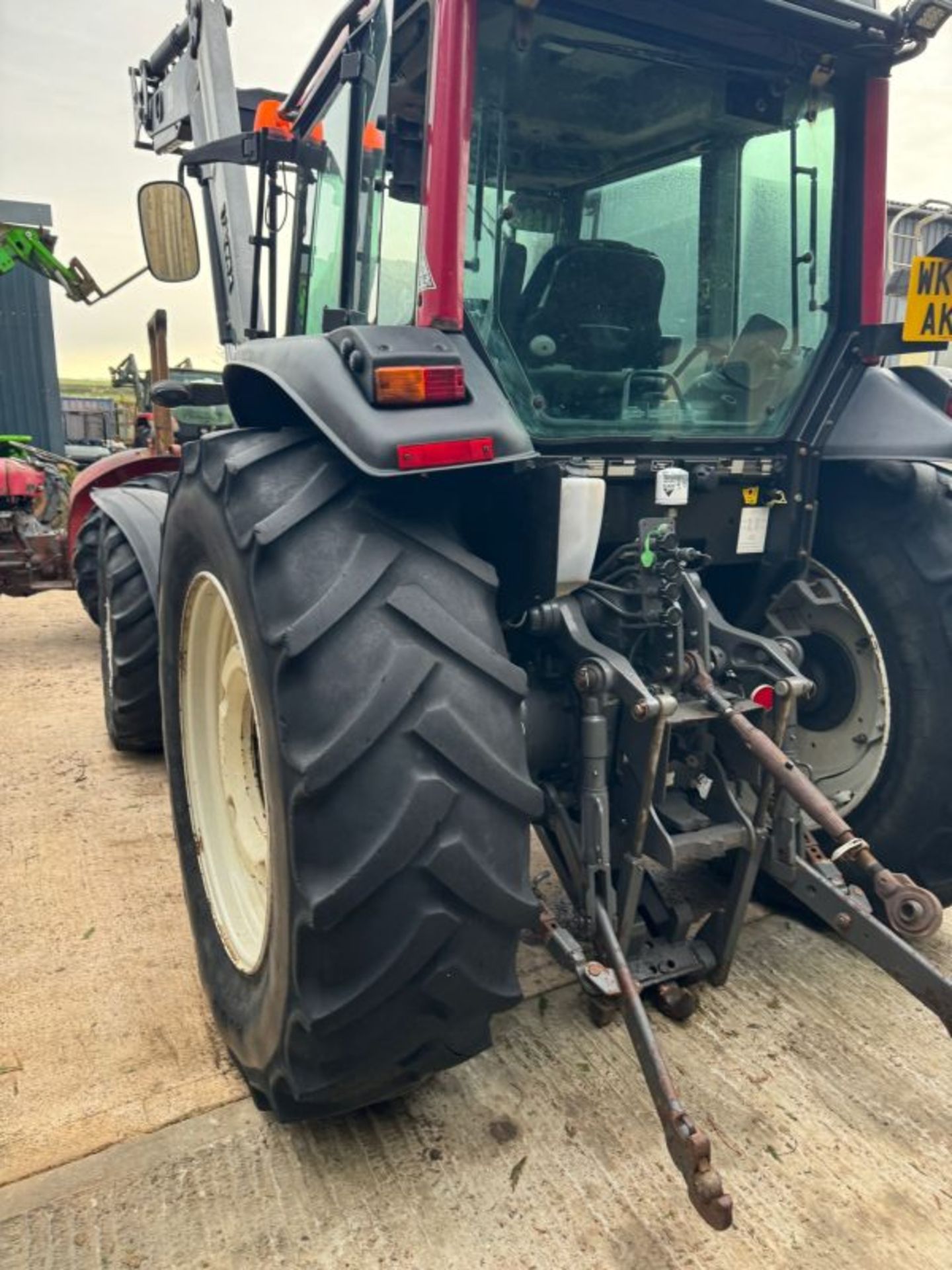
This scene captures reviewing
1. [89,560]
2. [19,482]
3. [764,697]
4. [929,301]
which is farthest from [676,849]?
[19,482]

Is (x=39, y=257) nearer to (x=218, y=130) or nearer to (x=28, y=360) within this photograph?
(x=218, y=130)

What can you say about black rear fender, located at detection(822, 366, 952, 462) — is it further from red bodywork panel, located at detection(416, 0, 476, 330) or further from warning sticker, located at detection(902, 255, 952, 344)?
red bodywork panel, located at detection(416, 0, 476, 330)

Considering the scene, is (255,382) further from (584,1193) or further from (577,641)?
(584,1193)

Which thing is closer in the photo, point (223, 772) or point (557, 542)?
point (557, 542)

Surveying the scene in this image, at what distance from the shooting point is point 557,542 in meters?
1.80

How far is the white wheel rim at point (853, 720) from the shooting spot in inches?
95.8

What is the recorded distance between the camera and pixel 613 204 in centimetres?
220

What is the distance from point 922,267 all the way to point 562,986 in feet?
6.21

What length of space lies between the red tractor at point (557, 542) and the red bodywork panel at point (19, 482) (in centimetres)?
379

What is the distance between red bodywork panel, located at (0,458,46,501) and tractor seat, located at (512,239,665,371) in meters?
4.88

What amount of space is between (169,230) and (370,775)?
8.02ft

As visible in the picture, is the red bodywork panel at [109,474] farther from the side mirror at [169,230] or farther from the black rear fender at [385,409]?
the black rear fender at [385,409]

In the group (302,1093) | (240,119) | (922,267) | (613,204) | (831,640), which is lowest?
(302,1093)

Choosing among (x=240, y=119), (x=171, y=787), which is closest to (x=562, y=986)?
(x=171, y=787)
